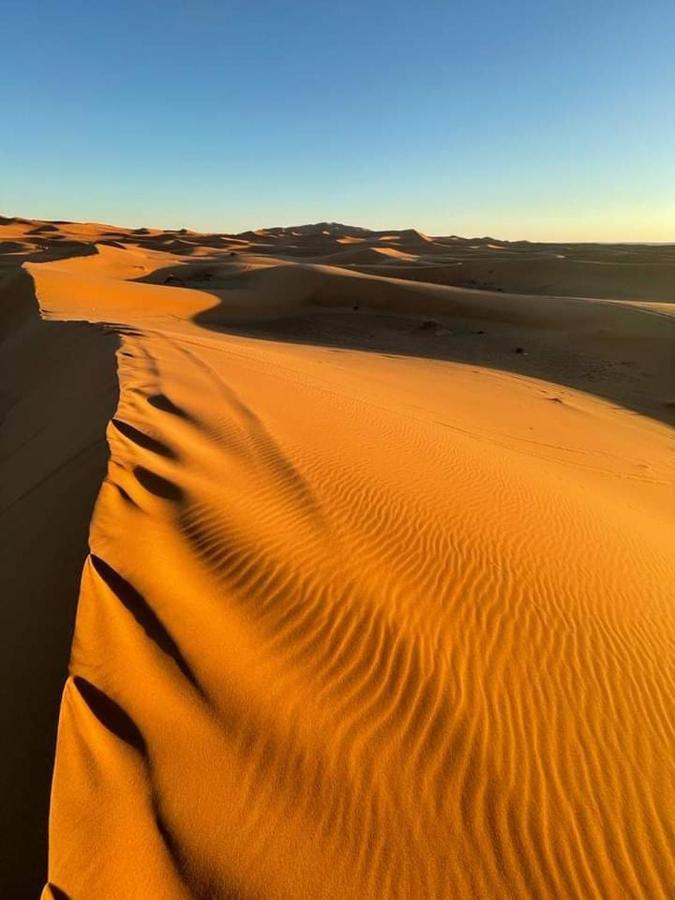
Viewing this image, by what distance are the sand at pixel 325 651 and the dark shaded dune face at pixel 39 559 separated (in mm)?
20

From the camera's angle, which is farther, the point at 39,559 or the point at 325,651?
the point at 39,559

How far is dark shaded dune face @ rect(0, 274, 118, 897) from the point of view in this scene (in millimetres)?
2053

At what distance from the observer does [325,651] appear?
9.55 feet

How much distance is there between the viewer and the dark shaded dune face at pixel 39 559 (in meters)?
2.05

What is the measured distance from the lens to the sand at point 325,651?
2.04 metres

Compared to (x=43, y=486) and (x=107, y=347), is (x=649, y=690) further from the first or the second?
(x=107, y=347)

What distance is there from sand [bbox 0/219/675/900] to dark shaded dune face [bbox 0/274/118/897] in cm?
2

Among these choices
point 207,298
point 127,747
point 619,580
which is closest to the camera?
point 127,747

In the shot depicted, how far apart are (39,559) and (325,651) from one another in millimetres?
1812

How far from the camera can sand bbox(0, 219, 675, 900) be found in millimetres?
2039

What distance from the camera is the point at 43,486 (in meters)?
4.77

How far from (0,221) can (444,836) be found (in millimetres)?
58128

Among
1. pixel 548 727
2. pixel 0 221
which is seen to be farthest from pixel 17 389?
pixel 0 221

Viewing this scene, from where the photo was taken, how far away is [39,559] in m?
3.53
